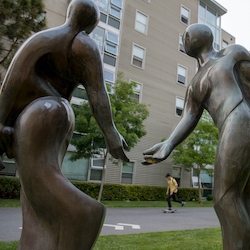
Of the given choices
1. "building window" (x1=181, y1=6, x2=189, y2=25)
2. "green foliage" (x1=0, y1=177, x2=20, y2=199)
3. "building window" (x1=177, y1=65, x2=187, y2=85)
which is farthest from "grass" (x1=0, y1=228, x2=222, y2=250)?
"building window" (x1=181, y1=6, x2=189, y2=25)

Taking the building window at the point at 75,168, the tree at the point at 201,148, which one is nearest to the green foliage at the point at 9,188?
the building window at the point at 75,168

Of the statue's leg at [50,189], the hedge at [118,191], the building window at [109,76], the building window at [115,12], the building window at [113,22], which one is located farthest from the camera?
the building window at [115,12]

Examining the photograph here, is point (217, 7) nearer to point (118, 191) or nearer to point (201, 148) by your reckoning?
point (201, 148)

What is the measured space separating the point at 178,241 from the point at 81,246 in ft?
13.4

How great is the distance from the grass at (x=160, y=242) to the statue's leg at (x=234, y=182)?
2.95 meters

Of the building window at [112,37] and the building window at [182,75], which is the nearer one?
the building window at [112,37]

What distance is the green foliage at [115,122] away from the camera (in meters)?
14.9

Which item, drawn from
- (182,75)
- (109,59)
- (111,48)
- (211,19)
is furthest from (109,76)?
(211,19)

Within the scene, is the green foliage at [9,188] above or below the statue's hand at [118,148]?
below

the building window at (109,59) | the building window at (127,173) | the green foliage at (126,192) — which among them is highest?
the building window at (109,59)

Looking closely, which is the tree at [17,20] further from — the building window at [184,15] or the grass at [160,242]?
the building window at [184,15]

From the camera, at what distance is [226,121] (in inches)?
89.7

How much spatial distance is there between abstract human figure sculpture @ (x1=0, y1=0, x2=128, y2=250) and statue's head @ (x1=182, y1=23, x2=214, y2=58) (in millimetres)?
909

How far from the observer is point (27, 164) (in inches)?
77.4
